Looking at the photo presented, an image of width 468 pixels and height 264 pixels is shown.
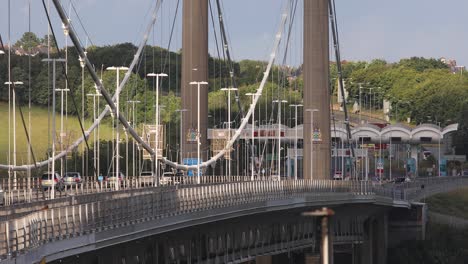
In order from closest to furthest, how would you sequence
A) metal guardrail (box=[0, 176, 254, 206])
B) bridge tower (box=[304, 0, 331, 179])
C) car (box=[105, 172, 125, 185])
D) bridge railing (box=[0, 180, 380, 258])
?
bridge railing (box=[0, 180, 380, 258]), metal guardrail (box=[0, 176, 254, 206]), car (box=[105, 172, 125, 185]), bridge tower (box=[304, 0, 331, 179])

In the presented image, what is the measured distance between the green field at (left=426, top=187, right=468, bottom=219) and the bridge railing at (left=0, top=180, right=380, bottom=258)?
2031 inches

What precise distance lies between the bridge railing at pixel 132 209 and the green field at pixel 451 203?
51.6 m

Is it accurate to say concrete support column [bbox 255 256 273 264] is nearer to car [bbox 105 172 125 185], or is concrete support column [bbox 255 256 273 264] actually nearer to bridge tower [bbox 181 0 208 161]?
car [bbox 105 172 125 185]

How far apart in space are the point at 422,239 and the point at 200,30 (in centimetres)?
2404

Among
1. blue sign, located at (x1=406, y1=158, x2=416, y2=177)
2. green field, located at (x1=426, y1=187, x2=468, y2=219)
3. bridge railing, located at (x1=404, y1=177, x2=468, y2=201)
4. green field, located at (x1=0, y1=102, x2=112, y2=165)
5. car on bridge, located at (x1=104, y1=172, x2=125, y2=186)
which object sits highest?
green field, located at (x1=0, y1=102, x2=112, y2=165)

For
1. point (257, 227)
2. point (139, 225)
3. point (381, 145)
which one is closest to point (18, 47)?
point (381, 145)

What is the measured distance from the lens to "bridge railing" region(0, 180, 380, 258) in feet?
114

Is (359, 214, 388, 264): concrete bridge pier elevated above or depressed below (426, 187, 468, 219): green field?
below

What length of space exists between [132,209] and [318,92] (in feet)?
238

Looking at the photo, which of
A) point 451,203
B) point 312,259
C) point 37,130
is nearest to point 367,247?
point 312,259

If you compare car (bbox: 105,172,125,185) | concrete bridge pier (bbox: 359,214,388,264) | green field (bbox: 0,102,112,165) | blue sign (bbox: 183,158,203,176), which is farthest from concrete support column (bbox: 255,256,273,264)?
green field (bbox: 0,102,112,165)

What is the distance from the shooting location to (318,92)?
122 meters

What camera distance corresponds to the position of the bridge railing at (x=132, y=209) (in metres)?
34.9

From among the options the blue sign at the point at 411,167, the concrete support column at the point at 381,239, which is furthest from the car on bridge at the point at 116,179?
the blue sign at the point at 411,167
